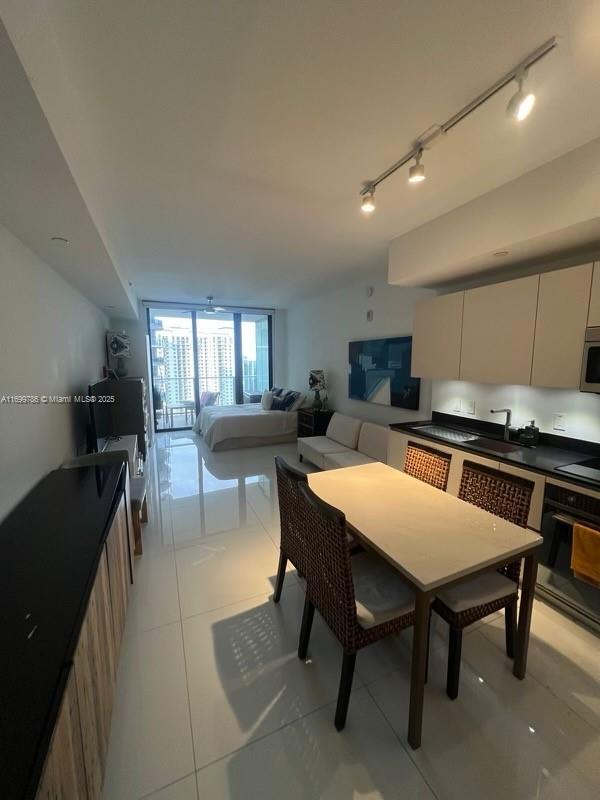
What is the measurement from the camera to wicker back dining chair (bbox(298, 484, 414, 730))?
1259 mm

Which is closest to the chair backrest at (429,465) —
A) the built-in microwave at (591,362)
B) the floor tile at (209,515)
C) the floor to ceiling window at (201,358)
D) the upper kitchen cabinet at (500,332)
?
the upper kitchen cabinet at (500,332)

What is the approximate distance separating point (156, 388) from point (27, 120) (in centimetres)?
601

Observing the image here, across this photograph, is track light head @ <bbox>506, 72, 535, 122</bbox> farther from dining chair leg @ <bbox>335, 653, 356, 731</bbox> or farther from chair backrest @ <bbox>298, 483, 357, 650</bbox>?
dining chair leg @ <bbox>335, 653, 356, 731</bbox>

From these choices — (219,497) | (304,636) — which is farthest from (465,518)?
(219,497)

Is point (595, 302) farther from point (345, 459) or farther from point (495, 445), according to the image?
point (345, 459)

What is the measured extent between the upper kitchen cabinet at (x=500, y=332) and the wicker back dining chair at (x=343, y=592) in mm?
1692

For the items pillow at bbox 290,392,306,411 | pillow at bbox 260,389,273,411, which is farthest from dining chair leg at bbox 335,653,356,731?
pillow at bbox 260,389,273,411

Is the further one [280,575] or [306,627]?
[280,575]

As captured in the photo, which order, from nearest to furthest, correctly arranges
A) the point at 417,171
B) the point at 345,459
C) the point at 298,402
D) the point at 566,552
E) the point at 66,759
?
1. the point at 66,759
2. the point at 417,171
3. the point at 566,552
4. the point at 345,459
5. the point at 298,402

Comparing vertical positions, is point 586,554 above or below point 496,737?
above

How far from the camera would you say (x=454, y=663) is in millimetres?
1403

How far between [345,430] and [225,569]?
96.1 inches

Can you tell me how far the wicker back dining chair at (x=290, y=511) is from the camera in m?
1.53

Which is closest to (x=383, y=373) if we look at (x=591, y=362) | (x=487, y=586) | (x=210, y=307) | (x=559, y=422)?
(x=559, y=422)
